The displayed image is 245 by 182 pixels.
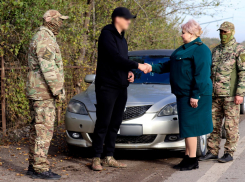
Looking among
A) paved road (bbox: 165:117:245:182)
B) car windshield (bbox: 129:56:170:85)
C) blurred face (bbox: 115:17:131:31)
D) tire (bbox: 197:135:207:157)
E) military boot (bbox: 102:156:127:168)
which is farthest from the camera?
car windshield (bbox: 129:56:170:85)

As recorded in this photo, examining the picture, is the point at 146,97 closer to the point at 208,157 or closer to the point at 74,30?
the point at 208,157

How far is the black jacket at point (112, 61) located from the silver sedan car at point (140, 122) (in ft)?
1.88

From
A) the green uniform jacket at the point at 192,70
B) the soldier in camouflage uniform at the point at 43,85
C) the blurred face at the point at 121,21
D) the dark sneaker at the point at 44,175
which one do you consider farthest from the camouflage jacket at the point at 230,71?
the dark sneaker at the point at 44,175

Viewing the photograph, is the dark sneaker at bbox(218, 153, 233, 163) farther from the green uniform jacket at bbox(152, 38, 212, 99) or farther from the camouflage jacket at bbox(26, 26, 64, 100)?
the camouflage jacket at bbox(26, 26, 64, 100)

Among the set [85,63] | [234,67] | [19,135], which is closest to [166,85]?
[234,67]

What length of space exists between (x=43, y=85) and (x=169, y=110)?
73.5 inches

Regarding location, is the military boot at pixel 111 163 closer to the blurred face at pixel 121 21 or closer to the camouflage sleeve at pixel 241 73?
the blurred face at pixel 121 21

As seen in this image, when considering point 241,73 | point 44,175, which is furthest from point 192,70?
point 44,175

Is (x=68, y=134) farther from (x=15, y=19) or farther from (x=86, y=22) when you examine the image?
(x=86, y=22)

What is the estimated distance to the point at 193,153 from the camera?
4965 mm

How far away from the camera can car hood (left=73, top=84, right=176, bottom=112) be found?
5.40 meters

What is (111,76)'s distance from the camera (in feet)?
16.1

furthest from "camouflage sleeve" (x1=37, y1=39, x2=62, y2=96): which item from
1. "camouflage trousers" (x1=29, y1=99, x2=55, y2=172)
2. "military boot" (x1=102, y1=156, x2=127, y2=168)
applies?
"military boot" (x1=102, y1=156, x2=127, y2=168)

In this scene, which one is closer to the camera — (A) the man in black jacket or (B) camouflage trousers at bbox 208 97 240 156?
(A) the man in black jacket
